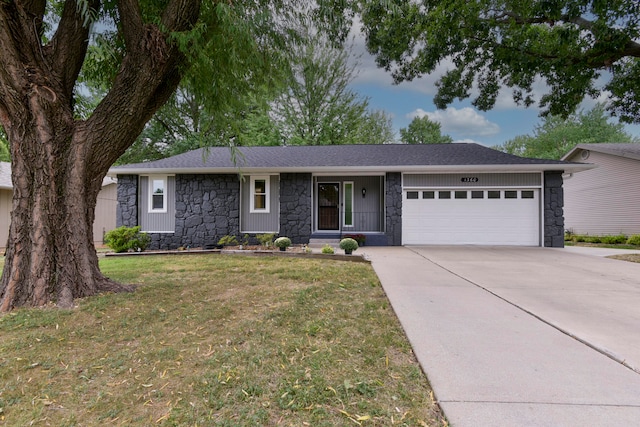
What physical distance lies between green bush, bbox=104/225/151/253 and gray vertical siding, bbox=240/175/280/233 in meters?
3.25

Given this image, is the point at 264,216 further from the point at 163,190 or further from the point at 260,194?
the point at 163,190

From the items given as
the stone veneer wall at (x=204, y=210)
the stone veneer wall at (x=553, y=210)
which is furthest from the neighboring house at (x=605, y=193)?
the stone veneer wall at (x=204, y=210)

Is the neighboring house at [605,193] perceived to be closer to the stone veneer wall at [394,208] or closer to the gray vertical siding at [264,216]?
the stone veneer wall at [394,208]

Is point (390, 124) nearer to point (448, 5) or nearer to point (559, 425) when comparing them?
point (448, 5)

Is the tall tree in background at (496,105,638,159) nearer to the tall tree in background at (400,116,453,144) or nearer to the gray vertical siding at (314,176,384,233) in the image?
the tall tree in background at (400,116,453,144)

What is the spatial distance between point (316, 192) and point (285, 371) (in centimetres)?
1006

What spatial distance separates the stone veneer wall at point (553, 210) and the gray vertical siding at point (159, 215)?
43.1ft

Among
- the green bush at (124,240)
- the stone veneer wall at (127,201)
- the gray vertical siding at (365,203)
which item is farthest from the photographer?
the gray vertical siding at (365,203)

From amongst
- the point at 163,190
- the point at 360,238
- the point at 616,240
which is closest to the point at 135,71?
the point at 163,190

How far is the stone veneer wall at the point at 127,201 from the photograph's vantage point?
11.0 meters

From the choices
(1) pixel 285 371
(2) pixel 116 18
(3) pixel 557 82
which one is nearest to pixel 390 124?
(3) pixel 557 82

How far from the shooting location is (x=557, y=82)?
10172 millimetres

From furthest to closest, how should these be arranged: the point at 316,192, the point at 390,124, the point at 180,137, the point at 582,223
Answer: the point at 390,124
the point at 180,137
the point at 582,223
the point at 316,192

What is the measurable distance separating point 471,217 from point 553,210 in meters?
2.58
